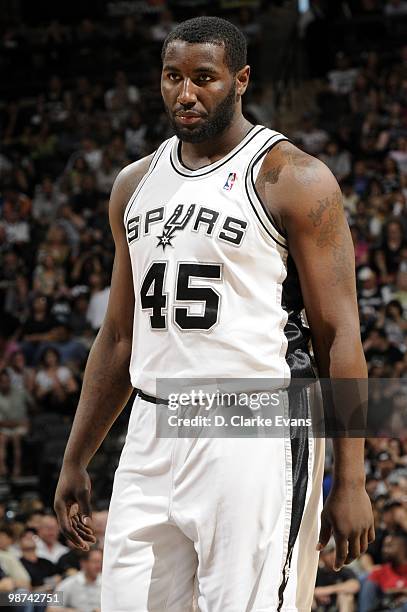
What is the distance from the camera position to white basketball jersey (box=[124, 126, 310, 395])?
2.85 m

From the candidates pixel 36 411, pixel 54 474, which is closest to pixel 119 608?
pixel 54 474

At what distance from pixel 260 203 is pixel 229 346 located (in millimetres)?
390

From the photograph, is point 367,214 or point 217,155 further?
point 367,214

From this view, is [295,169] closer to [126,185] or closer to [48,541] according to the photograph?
[126,185]

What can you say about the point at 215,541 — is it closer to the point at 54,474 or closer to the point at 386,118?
the point at 54,474

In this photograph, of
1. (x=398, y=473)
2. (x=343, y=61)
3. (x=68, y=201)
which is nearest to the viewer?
(x=398, y=473)

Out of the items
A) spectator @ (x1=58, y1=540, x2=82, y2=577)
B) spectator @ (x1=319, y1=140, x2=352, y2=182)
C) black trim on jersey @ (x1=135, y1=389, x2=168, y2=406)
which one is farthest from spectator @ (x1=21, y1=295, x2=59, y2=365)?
black trim on jersey @ (x1=135, y1=389, x2=168, y2=406)

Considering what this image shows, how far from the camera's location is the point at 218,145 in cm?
304

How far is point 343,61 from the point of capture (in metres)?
14.2

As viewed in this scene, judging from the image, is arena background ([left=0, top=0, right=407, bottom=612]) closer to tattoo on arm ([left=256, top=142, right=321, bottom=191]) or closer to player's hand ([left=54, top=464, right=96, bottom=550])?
player's hand ([left=54, top=464, right=96, bottom=550])

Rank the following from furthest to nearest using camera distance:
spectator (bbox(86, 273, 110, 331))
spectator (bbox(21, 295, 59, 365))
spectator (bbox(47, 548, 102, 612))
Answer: spectator (bbox(86, 273, 110, 331)), spectator (bbox(21, 295, 59, 365)), spectator (bbox(47, 548, 102, 612))

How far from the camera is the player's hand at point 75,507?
319 centimetres

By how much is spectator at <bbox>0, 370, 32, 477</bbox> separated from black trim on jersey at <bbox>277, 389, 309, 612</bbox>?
6.38 meters

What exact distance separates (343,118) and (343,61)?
49.6 inches
